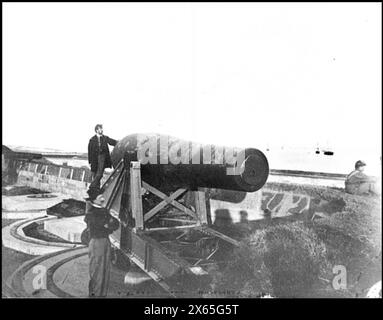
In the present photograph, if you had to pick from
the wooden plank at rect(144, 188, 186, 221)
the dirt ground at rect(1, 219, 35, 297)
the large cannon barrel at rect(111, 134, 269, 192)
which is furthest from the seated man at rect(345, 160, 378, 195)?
the dirt ground at rect(1, 219, 35, 297)

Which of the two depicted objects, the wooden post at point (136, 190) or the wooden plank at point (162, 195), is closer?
the wooden post at point (136, 190)

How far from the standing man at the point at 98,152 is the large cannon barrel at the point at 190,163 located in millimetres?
131

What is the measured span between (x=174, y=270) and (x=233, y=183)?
4.10ft

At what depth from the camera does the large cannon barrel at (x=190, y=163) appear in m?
3.83

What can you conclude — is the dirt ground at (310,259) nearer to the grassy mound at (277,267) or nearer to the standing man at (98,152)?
the grassy mound at (277,267)

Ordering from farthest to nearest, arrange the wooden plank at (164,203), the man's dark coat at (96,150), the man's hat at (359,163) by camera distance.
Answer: the man's hat at (359,163) < the man's dark coat at (96,150) < the wooden plank at (164,203)

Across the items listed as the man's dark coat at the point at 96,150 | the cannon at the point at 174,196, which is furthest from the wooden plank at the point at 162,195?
the man's dark coat at the point at 96,150

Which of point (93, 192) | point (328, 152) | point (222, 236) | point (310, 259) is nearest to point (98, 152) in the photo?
point (93, 192)

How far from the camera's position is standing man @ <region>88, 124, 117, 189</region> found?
18.2ft

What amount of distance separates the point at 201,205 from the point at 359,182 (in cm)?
363

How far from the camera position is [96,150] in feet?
18.3

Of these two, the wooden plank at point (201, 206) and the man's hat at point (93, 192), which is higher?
the man's hat at point (93, 192)

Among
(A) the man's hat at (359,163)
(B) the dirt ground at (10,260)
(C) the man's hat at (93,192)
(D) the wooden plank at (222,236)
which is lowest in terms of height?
(B) the dirt ground at (10,260)
